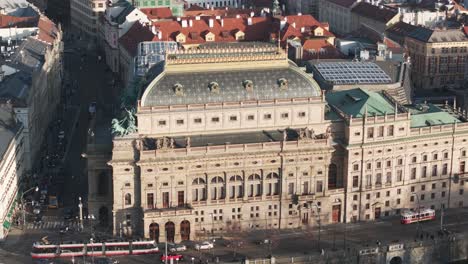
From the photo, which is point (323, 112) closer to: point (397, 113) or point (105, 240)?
point (397, 113)

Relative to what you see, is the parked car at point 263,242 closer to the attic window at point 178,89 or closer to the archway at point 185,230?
the archway at point 185,230

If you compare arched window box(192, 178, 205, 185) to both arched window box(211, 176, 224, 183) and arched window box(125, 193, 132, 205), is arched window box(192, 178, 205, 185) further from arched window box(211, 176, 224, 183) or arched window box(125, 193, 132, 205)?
arched window box(125, 193, 132, 205)

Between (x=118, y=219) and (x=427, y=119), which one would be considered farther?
(x=427, y=119)

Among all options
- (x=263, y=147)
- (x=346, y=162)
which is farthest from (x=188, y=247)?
(x=346, y=162)

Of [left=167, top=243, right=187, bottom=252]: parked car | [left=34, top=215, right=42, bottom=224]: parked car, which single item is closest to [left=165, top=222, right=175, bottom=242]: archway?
[left=167, top=243, right=187, bottom=252]: parked car

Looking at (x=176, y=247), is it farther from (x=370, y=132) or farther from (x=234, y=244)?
(x=370, y=132)

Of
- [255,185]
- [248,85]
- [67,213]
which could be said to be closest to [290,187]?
[255,185]
